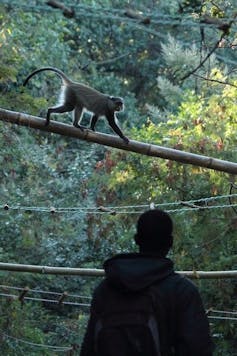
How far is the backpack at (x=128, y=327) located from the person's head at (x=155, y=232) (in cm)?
11

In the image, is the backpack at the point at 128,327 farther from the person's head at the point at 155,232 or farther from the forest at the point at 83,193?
the forest at the point at 83,193

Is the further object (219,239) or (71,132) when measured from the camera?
(219,239)

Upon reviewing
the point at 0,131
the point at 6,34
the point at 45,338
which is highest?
the point at 6,34

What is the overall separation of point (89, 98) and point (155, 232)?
11.0ft

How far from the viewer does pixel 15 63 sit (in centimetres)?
857

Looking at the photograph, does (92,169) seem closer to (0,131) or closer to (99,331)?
(0,131)

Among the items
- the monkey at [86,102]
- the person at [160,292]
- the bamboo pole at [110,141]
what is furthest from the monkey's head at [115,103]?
the person at [160,292]

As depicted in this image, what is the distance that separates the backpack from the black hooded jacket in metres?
0.02

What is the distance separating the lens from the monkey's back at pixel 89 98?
5695mm

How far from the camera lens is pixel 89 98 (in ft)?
19.0

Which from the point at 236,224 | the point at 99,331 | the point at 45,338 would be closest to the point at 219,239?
the point at 236,224

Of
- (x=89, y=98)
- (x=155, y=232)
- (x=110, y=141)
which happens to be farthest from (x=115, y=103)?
(x=155, y=232)

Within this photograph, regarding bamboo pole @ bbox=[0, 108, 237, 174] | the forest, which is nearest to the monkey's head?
the forest

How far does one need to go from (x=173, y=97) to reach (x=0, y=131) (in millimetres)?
6026
